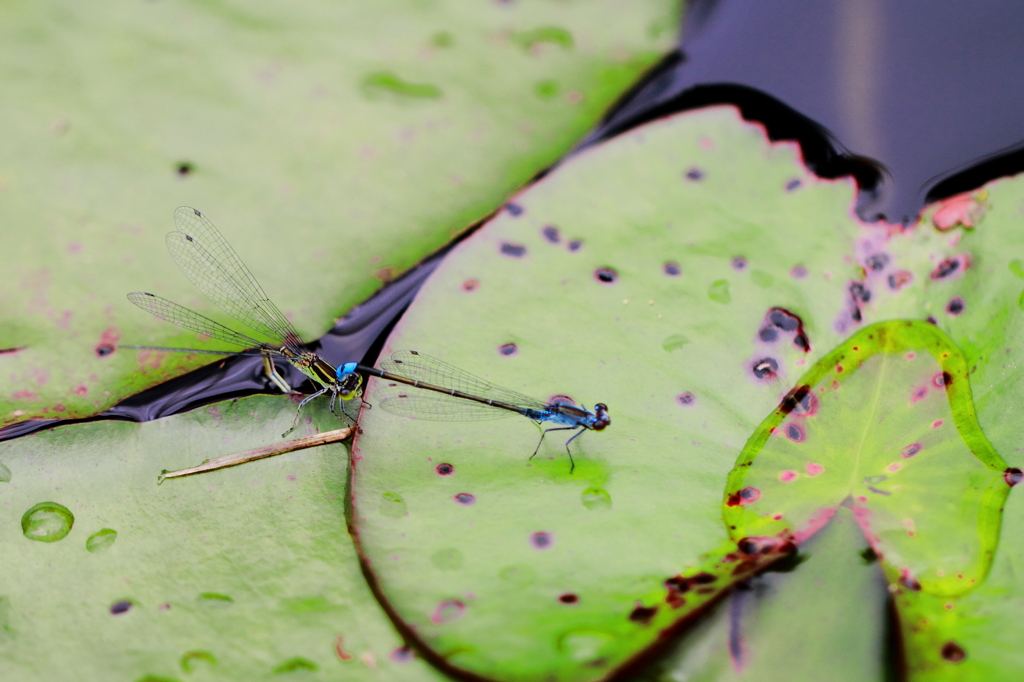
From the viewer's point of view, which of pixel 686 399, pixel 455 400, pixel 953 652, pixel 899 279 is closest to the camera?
pixel 953 652

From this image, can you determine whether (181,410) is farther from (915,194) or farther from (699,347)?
(915,194)

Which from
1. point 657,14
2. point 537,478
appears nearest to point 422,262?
point 537,478

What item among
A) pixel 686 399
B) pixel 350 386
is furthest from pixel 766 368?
pixel 350 386

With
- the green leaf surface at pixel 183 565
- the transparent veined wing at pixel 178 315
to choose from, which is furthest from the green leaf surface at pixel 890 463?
the transparent veined wing at pixel 178 315

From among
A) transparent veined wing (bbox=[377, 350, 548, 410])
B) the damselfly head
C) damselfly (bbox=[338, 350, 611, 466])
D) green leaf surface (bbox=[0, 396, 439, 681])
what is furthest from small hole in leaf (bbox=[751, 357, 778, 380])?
the damselfly head

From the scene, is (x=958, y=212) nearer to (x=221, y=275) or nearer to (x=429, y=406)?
(x=429, y=406)

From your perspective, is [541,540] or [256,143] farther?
[256,143]

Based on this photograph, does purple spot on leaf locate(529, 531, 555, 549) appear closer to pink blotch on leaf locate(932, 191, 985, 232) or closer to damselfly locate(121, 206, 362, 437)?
damselfly locate(121, 206, 362, 437)
